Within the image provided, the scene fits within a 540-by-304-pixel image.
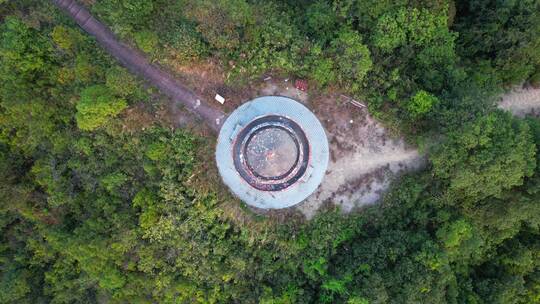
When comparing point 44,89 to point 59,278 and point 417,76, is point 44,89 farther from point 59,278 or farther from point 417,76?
point 417,76

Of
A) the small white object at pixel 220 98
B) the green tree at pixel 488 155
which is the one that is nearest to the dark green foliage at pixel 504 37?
the green tree at pixel 488 155

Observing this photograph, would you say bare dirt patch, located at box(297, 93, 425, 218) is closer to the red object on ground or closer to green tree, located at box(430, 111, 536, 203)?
the red object on ground

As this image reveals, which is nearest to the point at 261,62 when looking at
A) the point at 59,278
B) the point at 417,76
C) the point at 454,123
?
the point at 417,76

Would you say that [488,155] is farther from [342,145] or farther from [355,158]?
[342,145]

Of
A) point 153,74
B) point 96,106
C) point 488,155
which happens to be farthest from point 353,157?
point 96,106

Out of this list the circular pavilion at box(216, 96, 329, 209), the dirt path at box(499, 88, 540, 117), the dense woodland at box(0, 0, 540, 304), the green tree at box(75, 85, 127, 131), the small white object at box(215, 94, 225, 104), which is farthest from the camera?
the dirt path at box(499, 88, 540, 117)

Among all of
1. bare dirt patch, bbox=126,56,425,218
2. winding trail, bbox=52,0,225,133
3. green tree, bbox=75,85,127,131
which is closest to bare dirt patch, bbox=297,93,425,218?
bare dirt patch, bbox=126,56,425,218
